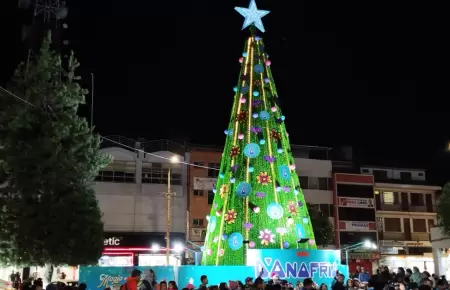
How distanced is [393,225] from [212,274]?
119 ft

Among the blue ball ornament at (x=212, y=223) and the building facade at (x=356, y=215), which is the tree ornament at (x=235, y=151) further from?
the building facade at (x=356, y=215)

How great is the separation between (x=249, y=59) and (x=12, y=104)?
Answer: 29.5 ft

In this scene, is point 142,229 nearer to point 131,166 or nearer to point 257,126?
point 131,166

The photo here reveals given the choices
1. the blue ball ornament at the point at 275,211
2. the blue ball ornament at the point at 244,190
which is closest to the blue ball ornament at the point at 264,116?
the blue ball ornament at the point at 244,190

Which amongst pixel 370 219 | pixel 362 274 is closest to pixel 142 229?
pixel 370 219

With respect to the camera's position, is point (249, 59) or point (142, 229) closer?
point (249, 59)

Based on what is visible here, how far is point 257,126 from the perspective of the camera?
18734 mm

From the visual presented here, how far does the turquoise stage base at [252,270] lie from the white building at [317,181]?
85.6ft

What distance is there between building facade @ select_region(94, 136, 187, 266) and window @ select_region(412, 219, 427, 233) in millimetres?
22128

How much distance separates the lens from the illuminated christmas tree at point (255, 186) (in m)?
17.8

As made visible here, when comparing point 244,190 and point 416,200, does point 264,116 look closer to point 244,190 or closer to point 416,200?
point 244,190

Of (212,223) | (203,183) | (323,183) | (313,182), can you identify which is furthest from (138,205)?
(212,223)

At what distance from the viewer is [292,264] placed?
56.2ft

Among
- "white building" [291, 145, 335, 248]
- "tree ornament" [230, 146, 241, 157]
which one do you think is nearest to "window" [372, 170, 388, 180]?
"white building" [291, 145, 335, 248]
